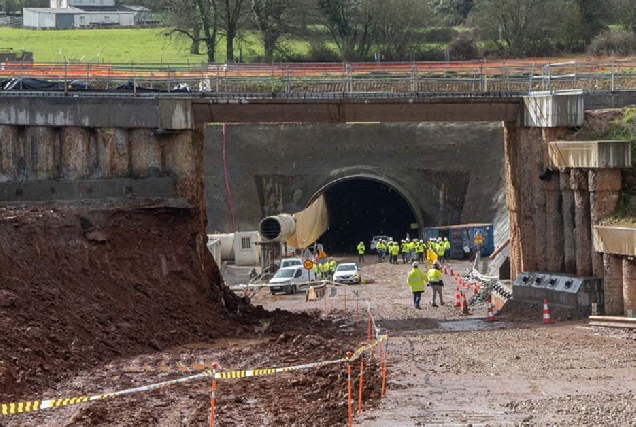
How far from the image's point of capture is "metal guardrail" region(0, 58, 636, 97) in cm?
4284

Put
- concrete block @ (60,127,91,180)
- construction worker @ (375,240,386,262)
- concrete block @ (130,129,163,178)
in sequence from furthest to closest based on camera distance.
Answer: construction worker @ (375,240,386,262), concrete block @ (130,129,163,178), concrete block @ (60,127,91,180)

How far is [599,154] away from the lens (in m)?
35.5

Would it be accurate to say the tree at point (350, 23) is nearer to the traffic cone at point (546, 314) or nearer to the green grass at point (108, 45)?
the green grass at point (108, 45)

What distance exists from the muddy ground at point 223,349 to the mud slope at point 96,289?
48 mm

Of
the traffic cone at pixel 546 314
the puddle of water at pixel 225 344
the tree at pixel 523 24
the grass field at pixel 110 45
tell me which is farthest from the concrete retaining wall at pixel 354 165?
the puddle of water at pixel 225 344

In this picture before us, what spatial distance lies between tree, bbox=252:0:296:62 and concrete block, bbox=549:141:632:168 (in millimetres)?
45860

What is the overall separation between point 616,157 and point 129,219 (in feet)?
43.0

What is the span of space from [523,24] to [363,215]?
1626 cm

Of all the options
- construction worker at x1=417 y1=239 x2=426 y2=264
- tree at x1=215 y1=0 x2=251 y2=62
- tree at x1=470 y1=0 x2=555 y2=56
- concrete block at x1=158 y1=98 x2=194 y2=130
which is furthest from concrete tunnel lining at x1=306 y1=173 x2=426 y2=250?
concrete block at x1=158 y1=98 x2=194 y2=130

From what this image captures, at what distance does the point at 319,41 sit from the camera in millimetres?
87062

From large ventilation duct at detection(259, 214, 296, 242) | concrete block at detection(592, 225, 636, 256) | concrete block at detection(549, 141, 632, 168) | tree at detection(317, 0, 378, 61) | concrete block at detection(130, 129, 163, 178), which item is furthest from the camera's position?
tree at detection(317, 0, 378, 61)

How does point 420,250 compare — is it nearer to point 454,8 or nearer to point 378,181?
point 378,181

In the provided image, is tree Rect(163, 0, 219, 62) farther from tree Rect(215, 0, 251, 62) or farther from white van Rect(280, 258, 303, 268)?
white van Rect(280, 258, 303, 268)

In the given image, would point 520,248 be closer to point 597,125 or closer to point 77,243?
point 597,125
